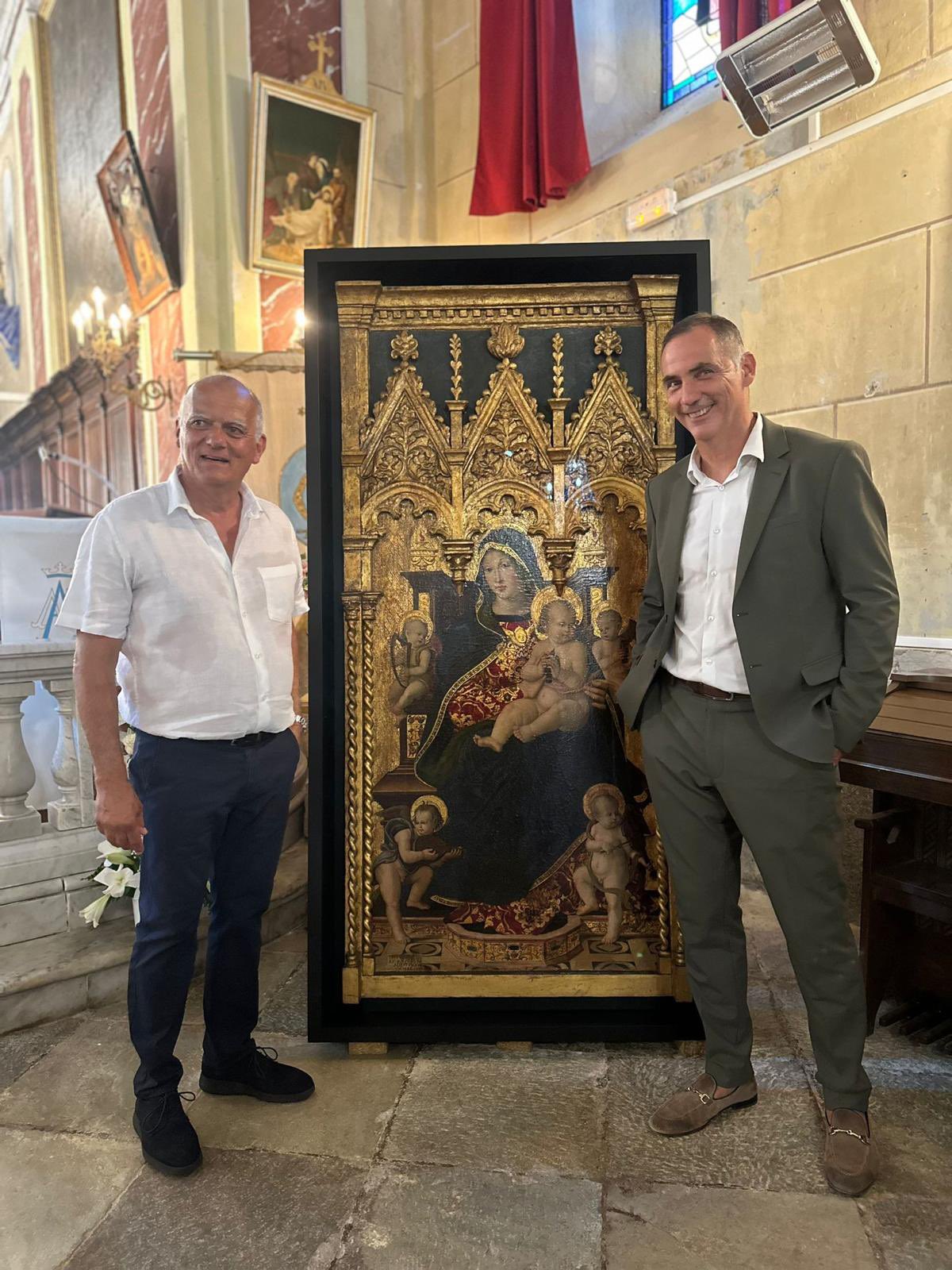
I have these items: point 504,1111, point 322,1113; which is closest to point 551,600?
point 504,1111

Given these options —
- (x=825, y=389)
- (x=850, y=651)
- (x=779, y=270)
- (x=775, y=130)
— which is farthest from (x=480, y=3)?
(x=850, y=651)

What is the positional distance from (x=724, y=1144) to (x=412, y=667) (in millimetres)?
1439

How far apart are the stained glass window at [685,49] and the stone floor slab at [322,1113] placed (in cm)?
472

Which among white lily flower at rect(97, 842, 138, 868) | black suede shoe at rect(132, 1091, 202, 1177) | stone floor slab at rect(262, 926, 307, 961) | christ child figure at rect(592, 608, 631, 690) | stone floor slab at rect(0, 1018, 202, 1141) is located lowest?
stone floor slab at rect(262, 926, 307, 961)

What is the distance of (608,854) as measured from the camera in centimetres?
257

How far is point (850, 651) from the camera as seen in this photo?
1938 millimetres

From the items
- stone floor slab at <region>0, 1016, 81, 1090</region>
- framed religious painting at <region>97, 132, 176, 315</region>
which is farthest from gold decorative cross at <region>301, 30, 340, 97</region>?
stone floor slab at <region>0, 1016, 81, 1090</region>

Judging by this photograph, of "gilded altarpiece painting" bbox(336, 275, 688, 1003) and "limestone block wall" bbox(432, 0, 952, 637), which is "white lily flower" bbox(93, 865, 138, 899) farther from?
"limestone block wall" bbox(432, 0, 952, 637)

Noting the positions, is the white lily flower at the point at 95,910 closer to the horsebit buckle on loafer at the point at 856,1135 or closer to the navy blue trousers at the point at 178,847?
the navy blue trousers at the point at 178,847

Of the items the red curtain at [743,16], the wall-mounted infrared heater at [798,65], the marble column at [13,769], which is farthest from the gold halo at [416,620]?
the red curtain at [743,16]

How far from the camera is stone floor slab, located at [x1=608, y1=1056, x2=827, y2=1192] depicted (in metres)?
2.01

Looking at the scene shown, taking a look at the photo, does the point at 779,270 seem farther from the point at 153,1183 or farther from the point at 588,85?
A: the point at 153,1183

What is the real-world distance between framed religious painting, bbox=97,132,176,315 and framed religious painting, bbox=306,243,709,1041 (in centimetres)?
387

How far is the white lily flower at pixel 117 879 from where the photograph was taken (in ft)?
9.83
